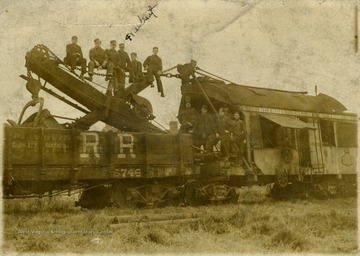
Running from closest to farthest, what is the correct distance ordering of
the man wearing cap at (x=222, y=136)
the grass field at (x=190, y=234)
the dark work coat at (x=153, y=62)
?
1. the grass field at (x=190, y=234)
2. the man wearing cap at (x=222, y=136)
3. the dark work coat at (x=153, y=62)

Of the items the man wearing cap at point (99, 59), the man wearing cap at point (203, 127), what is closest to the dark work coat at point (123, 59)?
the man wearing cap at point (99, 59)

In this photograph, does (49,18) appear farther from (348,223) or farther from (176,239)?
(348,223)

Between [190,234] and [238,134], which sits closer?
[190,234]

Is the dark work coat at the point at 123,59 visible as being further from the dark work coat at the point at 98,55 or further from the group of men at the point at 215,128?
the group of men at the point at 215,128

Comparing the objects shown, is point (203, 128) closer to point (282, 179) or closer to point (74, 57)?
point (282, 179)

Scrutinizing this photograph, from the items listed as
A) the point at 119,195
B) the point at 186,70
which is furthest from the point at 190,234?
the point at 186,70

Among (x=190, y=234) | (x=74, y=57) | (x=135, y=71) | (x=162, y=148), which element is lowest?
(x=190, y=234)
